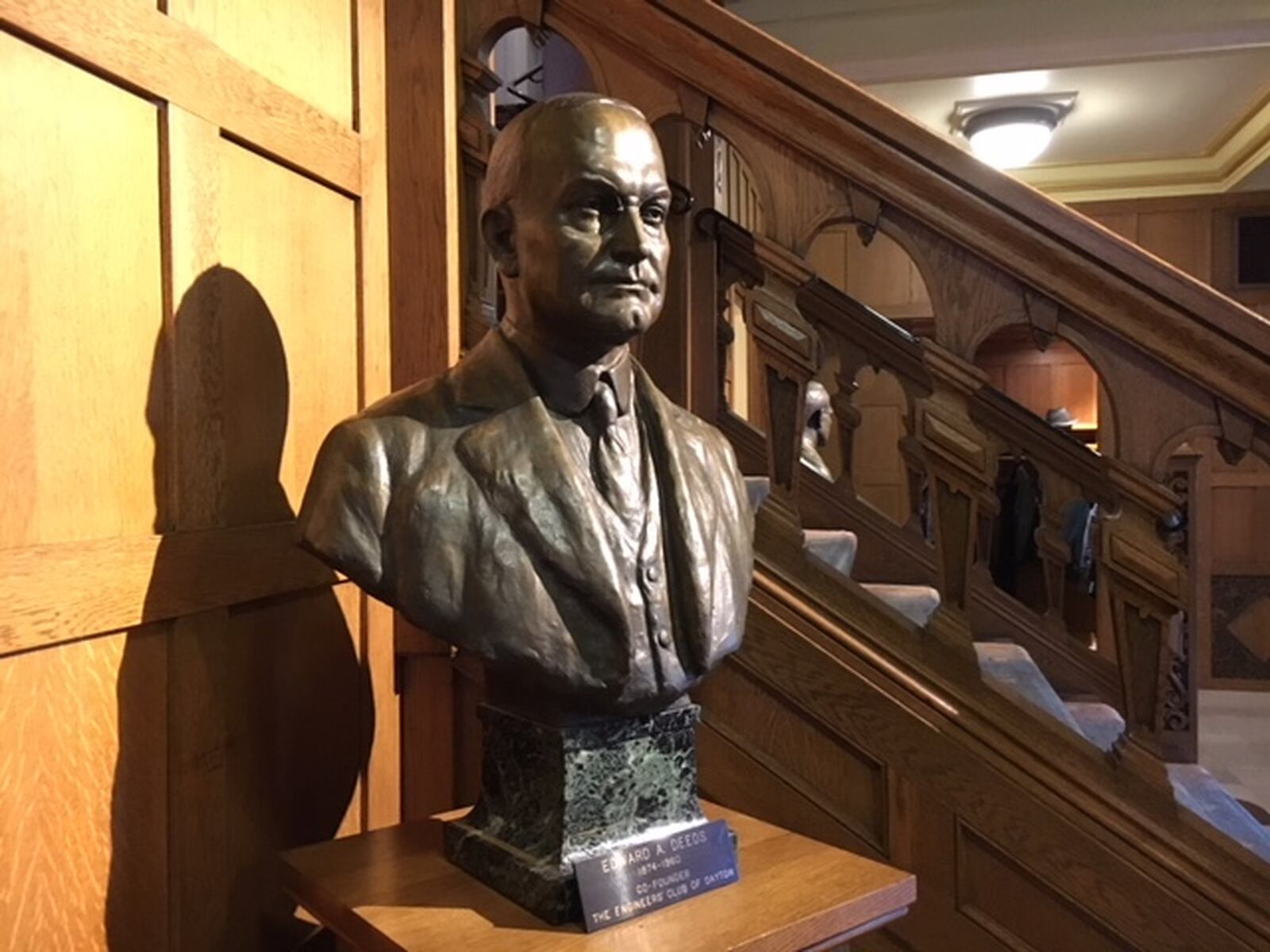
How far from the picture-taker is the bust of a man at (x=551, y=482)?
1.22m

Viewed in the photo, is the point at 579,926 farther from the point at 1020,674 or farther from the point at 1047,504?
the point at 1047,504

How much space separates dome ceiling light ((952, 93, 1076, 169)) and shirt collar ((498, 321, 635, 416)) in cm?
468

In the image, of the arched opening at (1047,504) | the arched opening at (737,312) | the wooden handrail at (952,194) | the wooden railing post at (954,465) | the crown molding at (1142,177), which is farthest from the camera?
the crown molding at (1142,177)

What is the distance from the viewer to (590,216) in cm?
121

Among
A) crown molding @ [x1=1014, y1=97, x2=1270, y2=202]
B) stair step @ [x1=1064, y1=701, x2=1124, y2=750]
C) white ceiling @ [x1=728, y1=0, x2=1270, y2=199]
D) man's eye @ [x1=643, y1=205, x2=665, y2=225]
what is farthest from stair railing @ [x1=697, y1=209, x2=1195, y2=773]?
crown molding @ [x1=1014, y1=97, x2=1270, y2=202]

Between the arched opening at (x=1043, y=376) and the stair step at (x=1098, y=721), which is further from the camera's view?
the arched opening at (x=1043, y=376)

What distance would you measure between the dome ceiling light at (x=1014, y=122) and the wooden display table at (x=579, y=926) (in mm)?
4798

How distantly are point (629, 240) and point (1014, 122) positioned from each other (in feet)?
16.2

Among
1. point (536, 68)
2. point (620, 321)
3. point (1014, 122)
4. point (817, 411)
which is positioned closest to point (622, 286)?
point (620, 321)

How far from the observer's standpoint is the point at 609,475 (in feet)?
4.31

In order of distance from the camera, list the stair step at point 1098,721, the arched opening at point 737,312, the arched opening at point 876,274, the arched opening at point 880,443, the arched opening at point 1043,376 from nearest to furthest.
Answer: the stair step at point 1098,721, the arched opening at point 737,312, the arched opening at point 876,274, the arched opening at point 880,443, the arched opening at point 1043,376

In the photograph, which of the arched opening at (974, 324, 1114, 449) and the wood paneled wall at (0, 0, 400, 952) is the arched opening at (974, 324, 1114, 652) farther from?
the wood paneled wall at (0, 0, 400, 952)

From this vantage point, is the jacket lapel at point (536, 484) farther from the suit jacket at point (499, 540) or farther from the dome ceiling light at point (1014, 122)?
the dome ceiling light at point (1014, 122)

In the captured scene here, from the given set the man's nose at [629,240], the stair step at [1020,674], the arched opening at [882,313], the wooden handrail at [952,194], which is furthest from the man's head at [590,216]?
the arched opening at [882,313]
